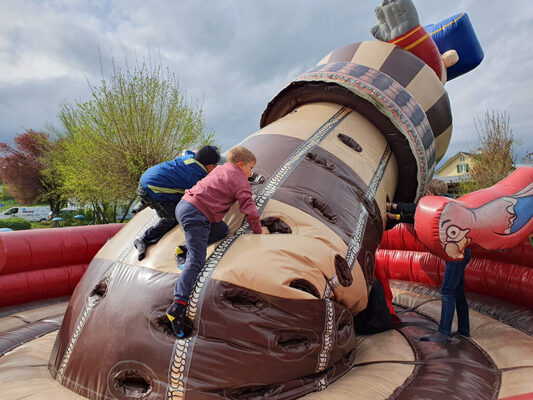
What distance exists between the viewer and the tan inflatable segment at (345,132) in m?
3.25

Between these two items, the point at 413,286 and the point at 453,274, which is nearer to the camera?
the point at 453,274

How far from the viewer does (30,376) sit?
2.37 metres

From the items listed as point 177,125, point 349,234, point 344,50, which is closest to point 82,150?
point 177,125

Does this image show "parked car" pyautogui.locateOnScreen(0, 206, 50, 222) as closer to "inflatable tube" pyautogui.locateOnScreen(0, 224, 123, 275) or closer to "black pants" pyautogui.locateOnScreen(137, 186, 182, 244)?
"inflatable tube" pyautogui.locateOnScreen(0, 224, 123, 275)

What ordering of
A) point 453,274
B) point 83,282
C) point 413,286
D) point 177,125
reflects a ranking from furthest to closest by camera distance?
1. point 177,125
2. point 413,286
3. point 453,274
4. point 83,282

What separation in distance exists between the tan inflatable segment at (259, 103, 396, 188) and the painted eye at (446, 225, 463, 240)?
2.74ft

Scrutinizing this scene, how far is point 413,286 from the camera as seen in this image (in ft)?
15.9

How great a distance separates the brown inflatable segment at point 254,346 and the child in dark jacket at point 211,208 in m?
0.18

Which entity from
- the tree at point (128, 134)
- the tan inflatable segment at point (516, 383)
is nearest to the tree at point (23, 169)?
the tree at point (128, 134)

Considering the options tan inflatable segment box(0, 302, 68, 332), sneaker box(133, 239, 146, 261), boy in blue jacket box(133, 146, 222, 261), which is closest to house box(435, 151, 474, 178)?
tan inflatable segment box(0, 302, 68, 332)

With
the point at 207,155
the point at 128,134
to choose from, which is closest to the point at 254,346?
the point at 207,155

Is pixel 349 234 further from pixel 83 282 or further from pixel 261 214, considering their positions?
pixel 83 282

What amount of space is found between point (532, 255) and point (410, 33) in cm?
274

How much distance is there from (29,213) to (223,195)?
89.7ft
